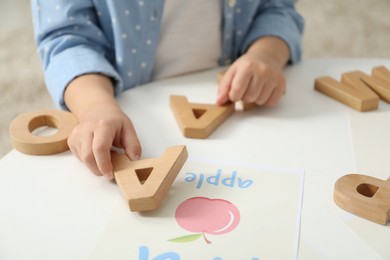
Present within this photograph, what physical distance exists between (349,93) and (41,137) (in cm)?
37

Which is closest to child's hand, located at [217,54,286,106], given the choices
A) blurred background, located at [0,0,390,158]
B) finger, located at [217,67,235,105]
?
finger, located at [217,67,235,105]

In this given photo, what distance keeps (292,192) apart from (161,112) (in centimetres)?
22

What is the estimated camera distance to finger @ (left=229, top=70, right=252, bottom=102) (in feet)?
2.08

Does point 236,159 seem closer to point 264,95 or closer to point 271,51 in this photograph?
point 264,95

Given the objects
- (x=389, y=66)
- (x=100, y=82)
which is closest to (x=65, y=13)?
(x=100, y=82)

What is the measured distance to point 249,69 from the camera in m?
0.66

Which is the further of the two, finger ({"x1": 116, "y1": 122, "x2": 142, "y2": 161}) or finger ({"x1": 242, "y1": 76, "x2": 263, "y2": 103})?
finger ({"x1": 242, "y1": 76, "x2": 263, "y2": 103})

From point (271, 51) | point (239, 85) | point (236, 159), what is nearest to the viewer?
point (236, 159)

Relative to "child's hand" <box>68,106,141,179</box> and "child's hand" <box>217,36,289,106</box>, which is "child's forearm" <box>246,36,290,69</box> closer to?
"child's hand" <box>217,36,289,106</box>

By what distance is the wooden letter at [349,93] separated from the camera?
62cm

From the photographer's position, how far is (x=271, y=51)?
0.74 meters

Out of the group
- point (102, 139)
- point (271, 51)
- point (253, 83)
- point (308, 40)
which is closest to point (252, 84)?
point (253, 83)

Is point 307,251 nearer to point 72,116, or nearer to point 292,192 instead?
point 292,192

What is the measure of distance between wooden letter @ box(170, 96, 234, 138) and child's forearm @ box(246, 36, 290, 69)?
0.11 m
